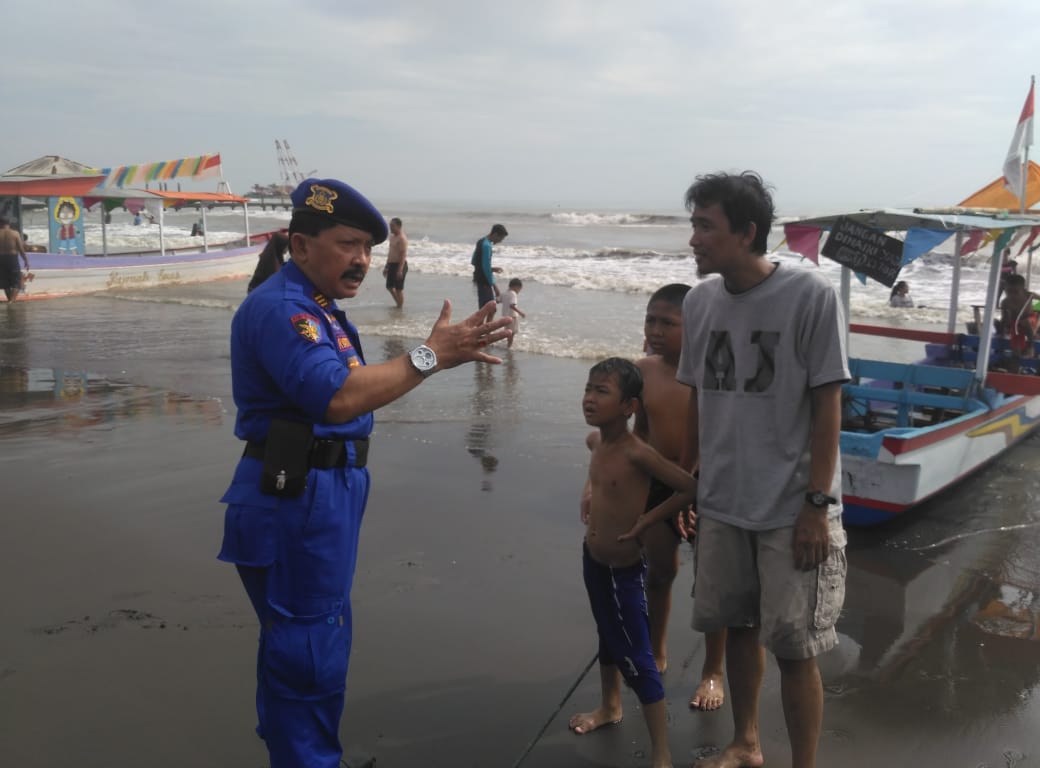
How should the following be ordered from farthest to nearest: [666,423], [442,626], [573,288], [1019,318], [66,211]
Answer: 1. [573,288]
2. [66,211]
3. [1019,318]
4. [442,626]
5. [666,423]

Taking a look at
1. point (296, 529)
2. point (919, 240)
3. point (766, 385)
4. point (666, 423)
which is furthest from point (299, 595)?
point (919, 240)

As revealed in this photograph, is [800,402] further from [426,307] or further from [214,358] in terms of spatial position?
[426,307]

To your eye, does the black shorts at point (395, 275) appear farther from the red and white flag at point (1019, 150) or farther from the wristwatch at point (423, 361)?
the wristwatch at point (423, 361)

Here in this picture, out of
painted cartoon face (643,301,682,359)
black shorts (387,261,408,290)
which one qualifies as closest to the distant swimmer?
black shorts (387,261,408,290)

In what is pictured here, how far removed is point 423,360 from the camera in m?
2.36

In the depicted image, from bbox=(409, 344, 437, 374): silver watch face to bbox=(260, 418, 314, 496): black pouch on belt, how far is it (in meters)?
0.38

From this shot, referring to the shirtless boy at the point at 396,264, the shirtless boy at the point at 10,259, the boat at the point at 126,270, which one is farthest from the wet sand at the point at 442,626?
the boat at the point at 126,270

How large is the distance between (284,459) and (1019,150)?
866 cm

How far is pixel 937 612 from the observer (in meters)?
4.81

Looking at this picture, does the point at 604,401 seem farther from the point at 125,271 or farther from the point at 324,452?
the point at 125,271

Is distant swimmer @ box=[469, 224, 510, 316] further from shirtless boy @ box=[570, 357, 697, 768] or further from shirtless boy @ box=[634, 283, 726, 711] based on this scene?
shirtless boy @ box=[570, 357, 697, 768]

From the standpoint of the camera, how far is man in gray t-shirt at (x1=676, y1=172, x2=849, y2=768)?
276cm

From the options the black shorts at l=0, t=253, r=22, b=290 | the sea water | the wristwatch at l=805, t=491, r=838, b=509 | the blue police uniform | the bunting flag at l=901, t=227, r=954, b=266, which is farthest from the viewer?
the black shorts at l=0, t=253, r=22, b=290

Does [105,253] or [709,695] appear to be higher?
[105,253]
